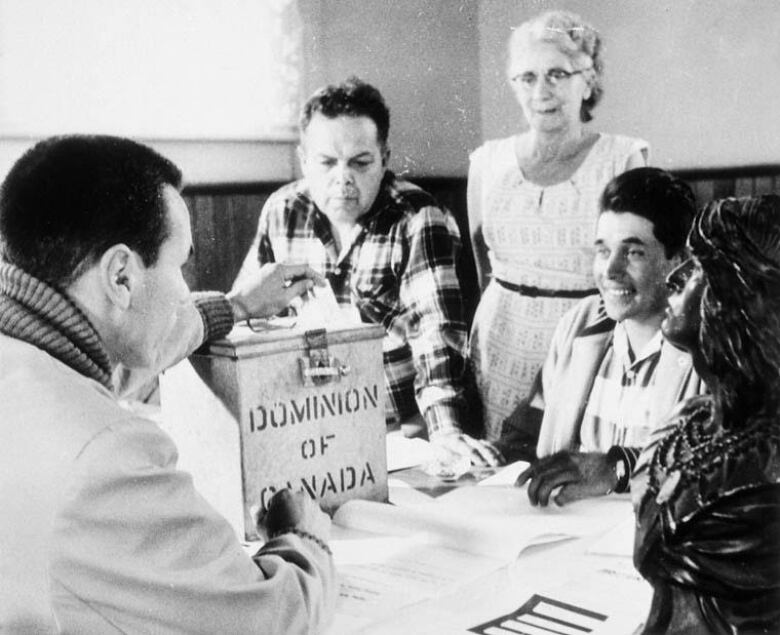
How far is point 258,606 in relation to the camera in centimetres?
89

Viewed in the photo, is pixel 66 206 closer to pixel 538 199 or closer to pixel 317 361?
pixel 317 361

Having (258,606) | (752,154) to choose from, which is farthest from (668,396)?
(258,606)

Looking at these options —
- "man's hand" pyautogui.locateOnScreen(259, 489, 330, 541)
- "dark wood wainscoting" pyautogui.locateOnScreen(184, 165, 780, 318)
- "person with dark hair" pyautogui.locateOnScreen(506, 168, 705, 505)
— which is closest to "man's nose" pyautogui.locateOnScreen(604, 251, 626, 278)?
"person with dark hair" pyautogui.locateOnScreen(506, 168, 705, 505)

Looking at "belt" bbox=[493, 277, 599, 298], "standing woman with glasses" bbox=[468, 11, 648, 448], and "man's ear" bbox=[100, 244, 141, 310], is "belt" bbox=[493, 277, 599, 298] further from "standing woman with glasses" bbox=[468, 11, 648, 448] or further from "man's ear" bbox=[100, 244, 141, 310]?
"man's ear" bbox=[100, 244, 141, 310]

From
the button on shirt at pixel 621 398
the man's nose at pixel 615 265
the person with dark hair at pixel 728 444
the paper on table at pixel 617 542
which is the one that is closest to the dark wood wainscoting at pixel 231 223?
the button on shirt at pixel 621 398

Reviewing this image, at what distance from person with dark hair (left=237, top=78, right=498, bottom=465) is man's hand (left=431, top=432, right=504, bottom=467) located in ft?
0.61

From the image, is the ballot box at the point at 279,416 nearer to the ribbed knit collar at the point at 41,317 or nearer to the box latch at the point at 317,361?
the box latch at the point at 317,361

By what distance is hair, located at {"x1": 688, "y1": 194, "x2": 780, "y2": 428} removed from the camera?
2.23 feet

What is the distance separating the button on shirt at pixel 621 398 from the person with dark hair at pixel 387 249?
1.13 ft

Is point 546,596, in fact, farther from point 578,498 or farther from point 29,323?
point 29,323

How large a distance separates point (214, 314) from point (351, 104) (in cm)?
78

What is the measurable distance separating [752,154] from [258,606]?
0.79m

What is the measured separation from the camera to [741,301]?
0.69 meters

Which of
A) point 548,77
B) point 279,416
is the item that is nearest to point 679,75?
point 548,77
